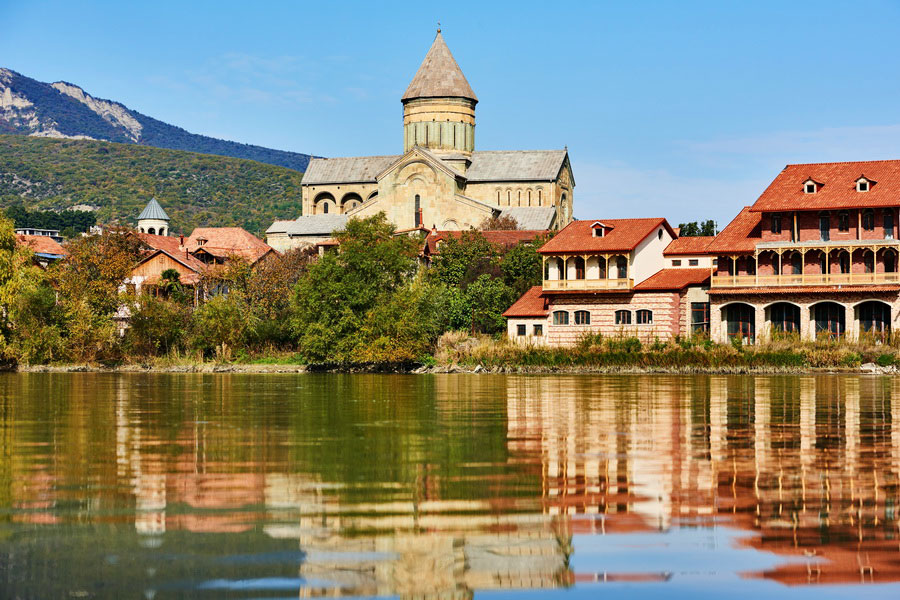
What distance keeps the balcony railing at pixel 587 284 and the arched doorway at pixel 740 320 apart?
4.58m

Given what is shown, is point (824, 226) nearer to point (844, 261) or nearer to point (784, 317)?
point (844, 261)

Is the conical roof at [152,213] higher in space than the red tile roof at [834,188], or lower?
higher

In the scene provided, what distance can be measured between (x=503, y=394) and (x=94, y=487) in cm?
1988

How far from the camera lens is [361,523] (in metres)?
9.89

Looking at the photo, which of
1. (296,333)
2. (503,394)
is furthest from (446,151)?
(503,394)

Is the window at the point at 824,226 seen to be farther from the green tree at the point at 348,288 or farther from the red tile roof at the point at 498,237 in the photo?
the red tile roof at the point at 498,237

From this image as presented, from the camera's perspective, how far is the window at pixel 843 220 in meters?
53.9

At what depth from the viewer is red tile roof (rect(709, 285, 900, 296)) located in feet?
167

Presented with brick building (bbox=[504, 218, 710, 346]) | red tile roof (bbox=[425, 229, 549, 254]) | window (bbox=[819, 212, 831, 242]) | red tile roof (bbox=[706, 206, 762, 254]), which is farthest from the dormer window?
red tile roof (bbox=[425, 229, 549, 254])

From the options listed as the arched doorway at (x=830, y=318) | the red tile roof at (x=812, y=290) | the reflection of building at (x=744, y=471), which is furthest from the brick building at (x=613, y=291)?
the reflection of building at (x=744, y=471)

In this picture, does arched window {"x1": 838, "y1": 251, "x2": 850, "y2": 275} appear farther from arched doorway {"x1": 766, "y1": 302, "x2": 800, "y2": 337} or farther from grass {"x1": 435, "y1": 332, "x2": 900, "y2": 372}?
grass {"x1": 435, "y1": 332, "x2": 900, "y2": 372}

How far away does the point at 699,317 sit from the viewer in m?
55.8

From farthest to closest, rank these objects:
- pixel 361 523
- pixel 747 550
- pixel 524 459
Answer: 1. pixel 524 459
2. pixel 361 523
3. pixel 747 550

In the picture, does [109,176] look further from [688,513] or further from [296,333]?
[688,513]
